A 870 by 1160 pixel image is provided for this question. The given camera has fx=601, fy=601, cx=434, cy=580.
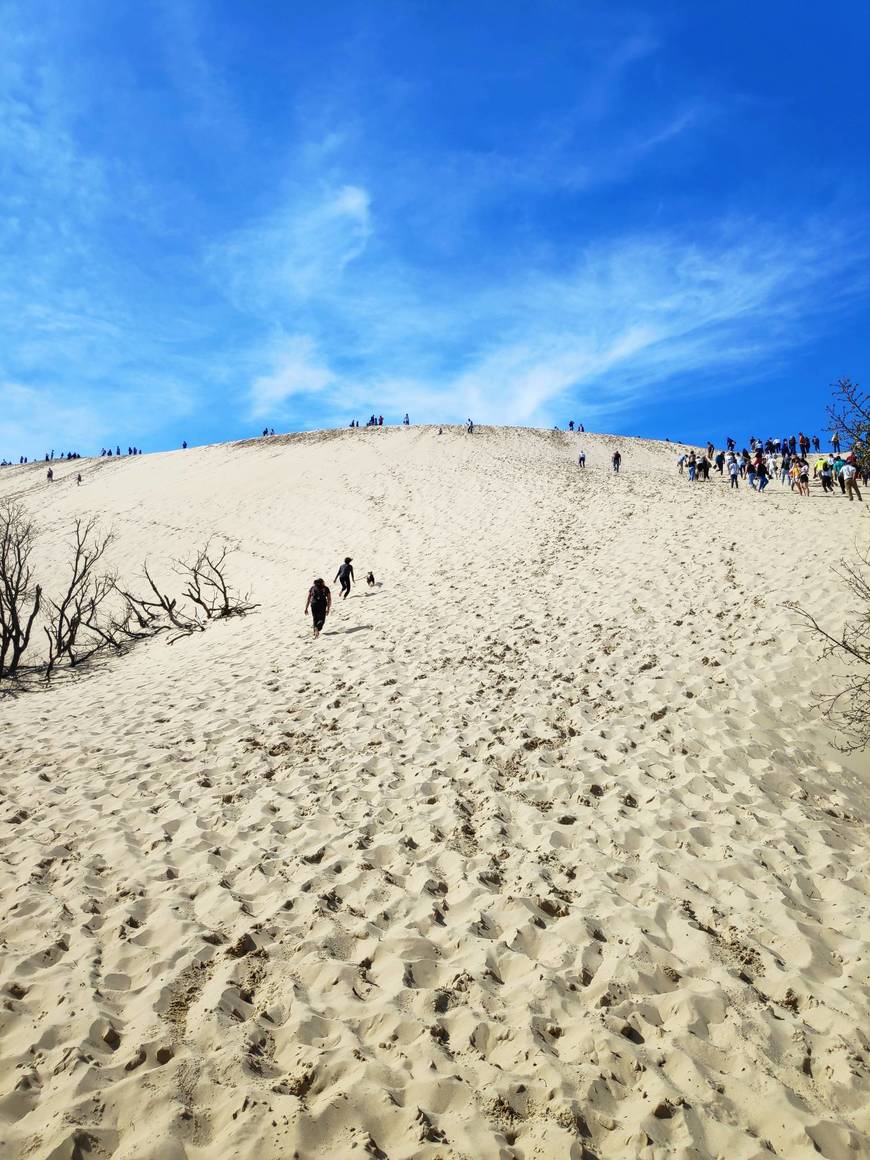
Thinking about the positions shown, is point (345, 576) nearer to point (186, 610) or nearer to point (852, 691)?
point (186, 610)

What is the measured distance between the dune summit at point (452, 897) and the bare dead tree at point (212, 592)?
20.6ft

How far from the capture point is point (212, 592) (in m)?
25.5

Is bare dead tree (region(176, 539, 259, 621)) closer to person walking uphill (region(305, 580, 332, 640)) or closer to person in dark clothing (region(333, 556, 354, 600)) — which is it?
person in dark clothing (region(333, 556, 354, 600))

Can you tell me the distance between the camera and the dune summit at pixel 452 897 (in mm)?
3525

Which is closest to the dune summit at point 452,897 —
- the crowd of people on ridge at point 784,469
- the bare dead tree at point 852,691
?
the bare dead tree at point 852,691

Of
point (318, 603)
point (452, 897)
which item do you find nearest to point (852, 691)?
point (452, 897)

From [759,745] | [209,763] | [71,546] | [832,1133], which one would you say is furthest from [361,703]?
[71,546]

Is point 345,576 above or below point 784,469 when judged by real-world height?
below

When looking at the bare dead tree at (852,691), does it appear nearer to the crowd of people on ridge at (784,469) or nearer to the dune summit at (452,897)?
the dune summit at (452,897)

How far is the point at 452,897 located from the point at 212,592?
882 inches

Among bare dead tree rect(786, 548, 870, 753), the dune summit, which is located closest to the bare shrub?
the dune summit

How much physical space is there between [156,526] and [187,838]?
35779mm

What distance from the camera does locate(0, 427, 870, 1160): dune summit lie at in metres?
3.53

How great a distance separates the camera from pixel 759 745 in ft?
26.4
